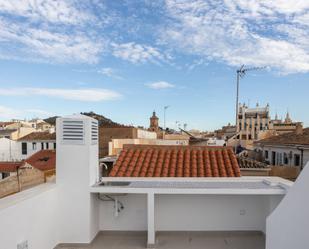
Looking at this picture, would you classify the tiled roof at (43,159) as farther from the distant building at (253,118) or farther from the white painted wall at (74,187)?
the distant building at (253,118)

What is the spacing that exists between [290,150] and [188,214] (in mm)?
16555

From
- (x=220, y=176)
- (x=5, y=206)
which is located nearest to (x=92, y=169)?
(x=5, y=206)

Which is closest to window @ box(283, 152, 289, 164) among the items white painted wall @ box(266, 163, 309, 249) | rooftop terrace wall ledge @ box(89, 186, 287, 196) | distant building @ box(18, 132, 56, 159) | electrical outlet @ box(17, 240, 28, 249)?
rooftop terrace wall ledge @ box(89, 186, 287, 196)

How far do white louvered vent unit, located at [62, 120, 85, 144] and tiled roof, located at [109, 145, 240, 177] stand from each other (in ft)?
6.79

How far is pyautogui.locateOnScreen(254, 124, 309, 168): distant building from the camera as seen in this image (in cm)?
1792

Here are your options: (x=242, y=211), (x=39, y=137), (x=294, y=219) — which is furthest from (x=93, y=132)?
(x=39, y=137)

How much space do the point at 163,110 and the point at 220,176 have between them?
30.9m

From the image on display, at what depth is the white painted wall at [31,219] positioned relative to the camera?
4.02 meters

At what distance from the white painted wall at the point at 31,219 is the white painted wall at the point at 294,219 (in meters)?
4.26

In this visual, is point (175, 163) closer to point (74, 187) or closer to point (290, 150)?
point (74, 187)

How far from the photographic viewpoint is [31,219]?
4.68m

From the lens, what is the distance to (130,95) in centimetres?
2766

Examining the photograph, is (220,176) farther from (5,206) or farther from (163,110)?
(163,110)

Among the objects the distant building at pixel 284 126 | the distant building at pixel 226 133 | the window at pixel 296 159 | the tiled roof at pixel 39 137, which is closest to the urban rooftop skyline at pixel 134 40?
the window at pixel 296 159
